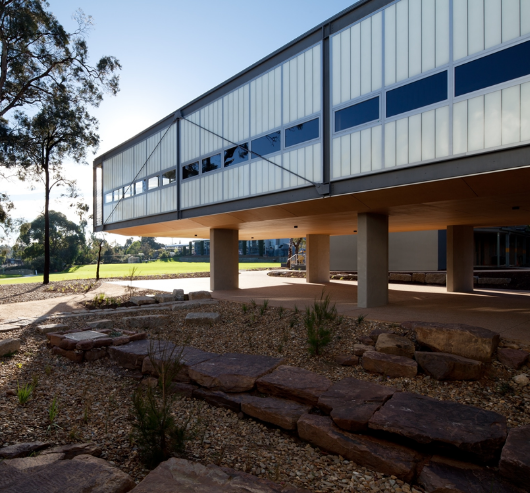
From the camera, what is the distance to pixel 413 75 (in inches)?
280

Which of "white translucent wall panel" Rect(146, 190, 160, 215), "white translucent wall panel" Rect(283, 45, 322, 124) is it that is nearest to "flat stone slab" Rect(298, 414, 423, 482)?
"white translucent wall panel" Rect(283, 45, 322, 124)

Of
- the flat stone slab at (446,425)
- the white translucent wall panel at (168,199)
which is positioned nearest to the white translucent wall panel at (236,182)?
the white translucent wall panel at (168,199)

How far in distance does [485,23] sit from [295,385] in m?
6.69

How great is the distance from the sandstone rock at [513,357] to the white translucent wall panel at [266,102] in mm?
7465

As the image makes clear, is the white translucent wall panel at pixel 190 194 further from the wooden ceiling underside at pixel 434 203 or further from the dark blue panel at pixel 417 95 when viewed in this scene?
the dark blue panel at pixel 417 95

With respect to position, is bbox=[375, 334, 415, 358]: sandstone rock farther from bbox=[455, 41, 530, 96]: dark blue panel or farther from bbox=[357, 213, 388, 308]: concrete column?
bbox=[455, 41, 530, 96]: dark blue panel

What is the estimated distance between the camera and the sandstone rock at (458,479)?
9.24ft

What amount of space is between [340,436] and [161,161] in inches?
537

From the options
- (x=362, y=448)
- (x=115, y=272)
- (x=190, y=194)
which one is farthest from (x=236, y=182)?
(x=115, y=272)

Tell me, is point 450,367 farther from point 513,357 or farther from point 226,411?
point 226,411

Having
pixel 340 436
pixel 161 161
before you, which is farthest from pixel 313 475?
pixel 161 161

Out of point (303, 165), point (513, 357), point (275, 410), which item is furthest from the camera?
point (303, 165)

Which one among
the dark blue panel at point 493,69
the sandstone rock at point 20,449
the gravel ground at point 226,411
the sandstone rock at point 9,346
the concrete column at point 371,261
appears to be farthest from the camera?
the concrete column at point 371,261

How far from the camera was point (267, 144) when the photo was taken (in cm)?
1034
